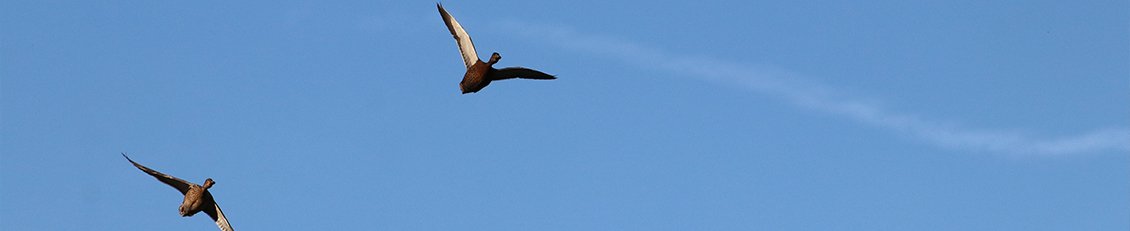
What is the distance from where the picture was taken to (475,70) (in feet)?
187

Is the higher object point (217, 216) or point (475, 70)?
point (475, 70)

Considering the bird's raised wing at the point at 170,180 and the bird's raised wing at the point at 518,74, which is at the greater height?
the bird's raised wing at the point at 518,74

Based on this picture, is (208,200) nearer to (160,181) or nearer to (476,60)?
(160,181)

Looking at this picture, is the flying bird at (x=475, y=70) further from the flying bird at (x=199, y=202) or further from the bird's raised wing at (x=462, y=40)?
the flying bird at (x=199, y=202)

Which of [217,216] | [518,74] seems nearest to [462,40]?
[518,74]

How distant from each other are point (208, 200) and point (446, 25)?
925 cm

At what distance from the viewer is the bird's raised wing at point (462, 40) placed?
58681 mm

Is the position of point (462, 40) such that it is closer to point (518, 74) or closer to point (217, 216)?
point (518, 74)

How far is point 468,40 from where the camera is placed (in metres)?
58.8

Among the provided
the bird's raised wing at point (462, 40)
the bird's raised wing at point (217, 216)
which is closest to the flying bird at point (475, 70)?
the bird's raised wing at point (462, 40)

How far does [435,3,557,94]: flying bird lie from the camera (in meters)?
56.9

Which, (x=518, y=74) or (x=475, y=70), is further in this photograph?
(x=518, y=74)

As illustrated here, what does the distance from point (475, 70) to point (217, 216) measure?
9038 millimetres

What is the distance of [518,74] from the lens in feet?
194
